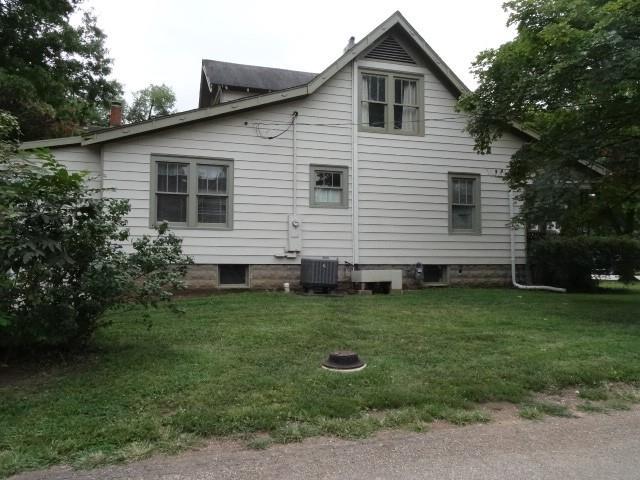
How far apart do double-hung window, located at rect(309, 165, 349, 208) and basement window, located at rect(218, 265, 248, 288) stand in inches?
90.8

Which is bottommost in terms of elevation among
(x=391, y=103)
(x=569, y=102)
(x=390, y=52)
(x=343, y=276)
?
(x=343, y=276)

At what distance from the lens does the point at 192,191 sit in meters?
11.5

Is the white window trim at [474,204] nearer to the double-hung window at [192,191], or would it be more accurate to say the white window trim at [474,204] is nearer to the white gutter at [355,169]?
the white gutter at [355,169]

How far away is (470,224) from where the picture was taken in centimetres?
1371

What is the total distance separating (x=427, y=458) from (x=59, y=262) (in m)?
3.54

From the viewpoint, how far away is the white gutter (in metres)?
12.5

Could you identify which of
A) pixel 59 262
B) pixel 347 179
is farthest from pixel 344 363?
pixel 347 179

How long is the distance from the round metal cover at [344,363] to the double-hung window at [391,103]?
8.50 m

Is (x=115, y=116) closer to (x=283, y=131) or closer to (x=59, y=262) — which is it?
(x=283, y=131)

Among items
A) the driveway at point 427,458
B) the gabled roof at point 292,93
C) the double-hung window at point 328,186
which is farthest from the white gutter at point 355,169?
the driveway at point 427,458

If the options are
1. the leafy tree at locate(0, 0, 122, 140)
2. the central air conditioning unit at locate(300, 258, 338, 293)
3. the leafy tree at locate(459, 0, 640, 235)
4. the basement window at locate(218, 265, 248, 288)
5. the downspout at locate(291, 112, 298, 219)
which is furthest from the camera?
the leafy tree at locate(0, 0, 122, 140)

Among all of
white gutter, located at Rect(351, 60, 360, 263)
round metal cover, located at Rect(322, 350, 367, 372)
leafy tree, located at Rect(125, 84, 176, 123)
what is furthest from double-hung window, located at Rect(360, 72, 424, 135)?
leafy tree, located at Rect(125, 84, 176, 123)

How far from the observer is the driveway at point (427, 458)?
316 cm

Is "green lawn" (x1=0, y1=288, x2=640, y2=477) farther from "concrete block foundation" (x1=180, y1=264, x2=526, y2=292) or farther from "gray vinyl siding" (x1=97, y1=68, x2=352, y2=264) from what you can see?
"gray vinyl siding" (x1=97, y1=68, x2=352, y2=264)
